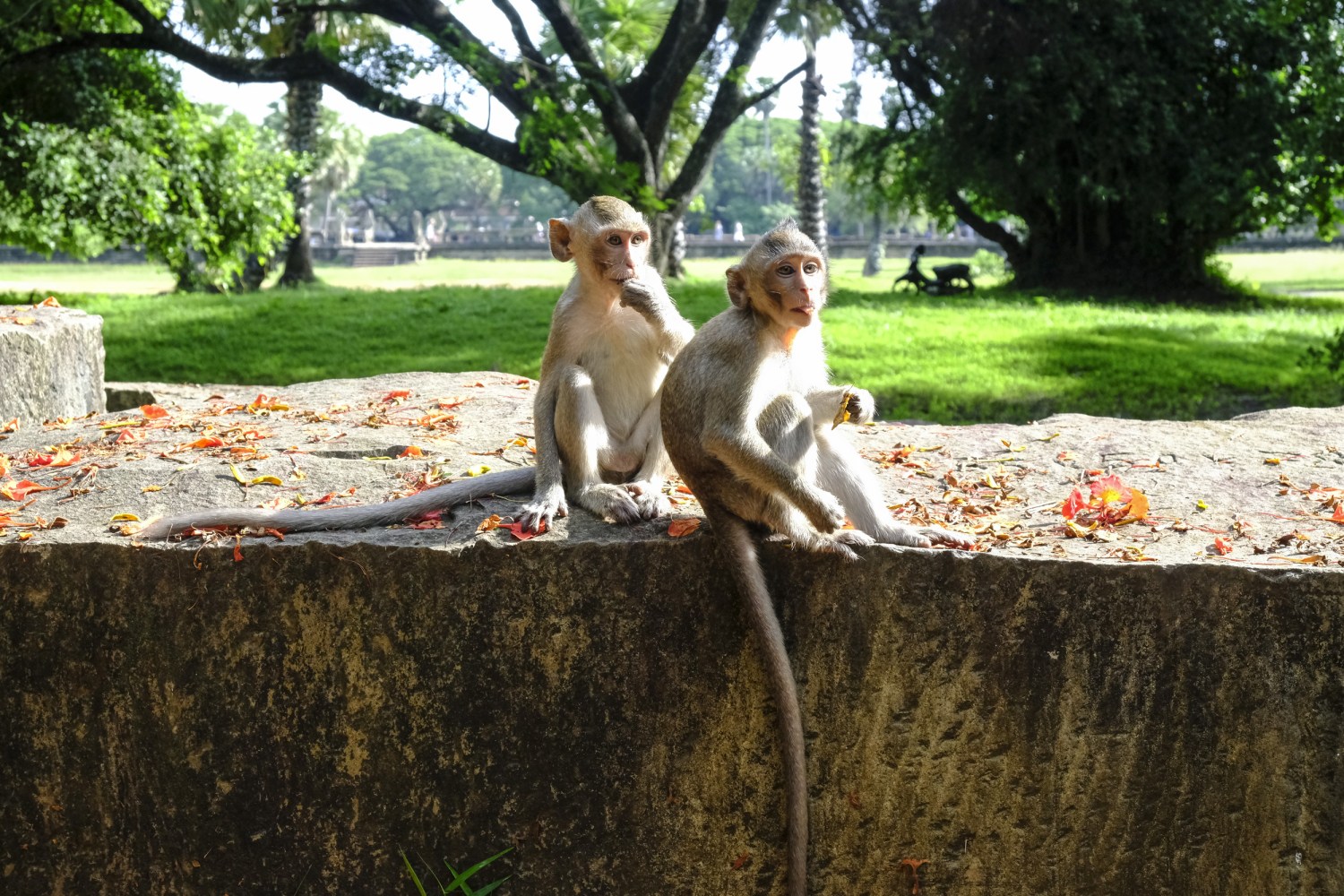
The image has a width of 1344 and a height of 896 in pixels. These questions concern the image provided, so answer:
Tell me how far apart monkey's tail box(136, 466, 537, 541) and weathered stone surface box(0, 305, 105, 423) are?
3149 mm

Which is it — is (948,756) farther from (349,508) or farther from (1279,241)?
(1279,241)

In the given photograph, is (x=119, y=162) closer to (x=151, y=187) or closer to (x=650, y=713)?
(x=151, y=187)

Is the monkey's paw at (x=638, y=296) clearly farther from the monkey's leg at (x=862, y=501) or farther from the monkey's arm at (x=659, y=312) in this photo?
the monkey's leg at (x=862, y=501)

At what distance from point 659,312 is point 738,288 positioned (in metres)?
0.50

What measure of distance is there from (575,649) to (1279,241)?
46505 millimetres

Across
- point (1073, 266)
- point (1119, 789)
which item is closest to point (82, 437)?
point (1119, 789)

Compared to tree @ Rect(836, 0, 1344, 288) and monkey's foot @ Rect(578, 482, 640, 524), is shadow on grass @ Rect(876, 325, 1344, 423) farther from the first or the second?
monkey's foot @ Rect(578, 482, 640, 524)

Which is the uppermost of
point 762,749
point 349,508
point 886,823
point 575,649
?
point 349,508

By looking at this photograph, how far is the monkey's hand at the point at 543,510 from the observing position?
4033 millimetres

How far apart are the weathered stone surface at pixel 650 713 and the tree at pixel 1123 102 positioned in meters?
13.8

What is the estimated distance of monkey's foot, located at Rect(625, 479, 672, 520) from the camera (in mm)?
4156

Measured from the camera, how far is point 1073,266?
19.5 meters

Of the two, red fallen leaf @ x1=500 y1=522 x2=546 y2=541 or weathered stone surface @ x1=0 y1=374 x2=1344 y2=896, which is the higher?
red fallen leaf @ x1=500 y1=522 x2=546 y2=541

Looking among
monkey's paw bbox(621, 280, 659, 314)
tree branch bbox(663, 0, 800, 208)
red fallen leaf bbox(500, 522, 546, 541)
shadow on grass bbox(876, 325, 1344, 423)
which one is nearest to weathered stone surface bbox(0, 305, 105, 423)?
red fallen leaf bbox(500, 522, 546, 541)
